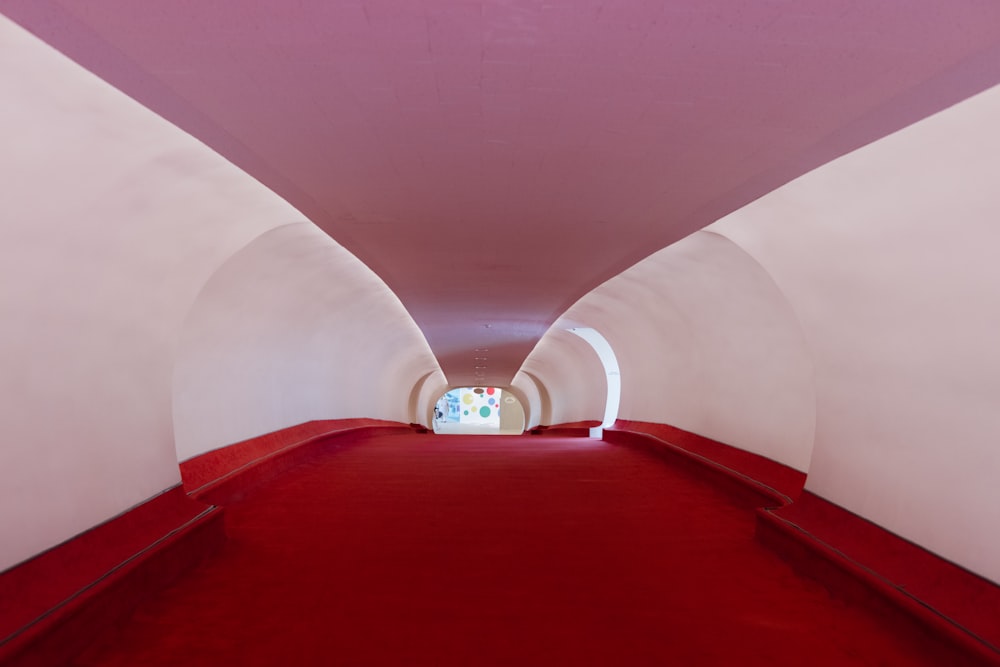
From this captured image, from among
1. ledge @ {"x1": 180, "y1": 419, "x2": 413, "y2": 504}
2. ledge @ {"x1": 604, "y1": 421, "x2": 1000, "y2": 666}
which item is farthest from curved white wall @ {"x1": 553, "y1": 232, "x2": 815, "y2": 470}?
ledge @ {"x1": 180, "y1": 419, "x2": 413, "y2": 504}

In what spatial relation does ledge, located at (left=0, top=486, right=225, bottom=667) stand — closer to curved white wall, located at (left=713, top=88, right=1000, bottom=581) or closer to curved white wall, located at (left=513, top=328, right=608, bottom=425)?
curved white wall, located at (left=713, top=88, right=1000, bottom=581)

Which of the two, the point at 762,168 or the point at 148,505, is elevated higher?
the point at 762,168

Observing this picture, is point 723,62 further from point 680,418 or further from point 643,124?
point 680,418

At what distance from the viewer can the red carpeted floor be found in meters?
3.47

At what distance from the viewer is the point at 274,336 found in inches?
350

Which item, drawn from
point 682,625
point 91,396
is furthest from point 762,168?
point 91,396

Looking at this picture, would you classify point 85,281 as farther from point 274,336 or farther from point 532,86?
point 274,336

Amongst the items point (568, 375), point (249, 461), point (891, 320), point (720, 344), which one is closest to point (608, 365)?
point (568, 375)

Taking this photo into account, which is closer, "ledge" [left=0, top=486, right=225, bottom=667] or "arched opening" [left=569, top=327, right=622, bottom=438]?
"ledge" [left=0, top=486, right=225, bottom=667]

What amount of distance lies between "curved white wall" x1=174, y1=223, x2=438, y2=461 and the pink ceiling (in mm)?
2170

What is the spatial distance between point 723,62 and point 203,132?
2811 mm

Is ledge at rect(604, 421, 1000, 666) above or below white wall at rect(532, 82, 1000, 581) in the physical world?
below

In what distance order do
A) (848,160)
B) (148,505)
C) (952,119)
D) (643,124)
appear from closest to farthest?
(952,119), (643,124), (848,160), (148,505)

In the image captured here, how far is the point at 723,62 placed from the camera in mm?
2818
